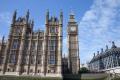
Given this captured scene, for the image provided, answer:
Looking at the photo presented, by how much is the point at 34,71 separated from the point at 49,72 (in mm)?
5931

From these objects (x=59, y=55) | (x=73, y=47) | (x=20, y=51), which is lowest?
(x=59, y=55)

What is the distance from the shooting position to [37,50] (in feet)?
222

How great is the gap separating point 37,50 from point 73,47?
15.6 metres

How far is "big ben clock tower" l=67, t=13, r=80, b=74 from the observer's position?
68688 millimetres

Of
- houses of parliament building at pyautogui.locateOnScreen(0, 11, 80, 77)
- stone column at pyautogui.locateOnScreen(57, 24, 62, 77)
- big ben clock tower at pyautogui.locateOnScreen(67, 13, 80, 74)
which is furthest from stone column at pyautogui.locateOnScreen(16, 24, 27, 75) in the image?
big ben clock tower at pyautogui.locateOnScreen(67, 13, 80, 74)

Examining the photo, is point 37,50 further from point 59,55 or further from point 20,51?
point 59,55

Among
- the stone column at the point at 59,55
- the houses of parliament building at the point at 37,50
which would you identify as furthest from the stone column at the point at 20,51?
the stone column at the point at 59,55

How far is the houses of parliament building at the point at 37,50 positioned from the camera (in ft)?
213

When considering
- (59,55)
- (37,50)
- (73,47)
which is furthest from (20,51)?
(73,47)

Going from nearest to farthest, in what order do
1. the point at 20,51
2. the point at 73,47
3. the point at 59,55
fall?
the point at 59,55
the point at 20,51
the point at 73,47

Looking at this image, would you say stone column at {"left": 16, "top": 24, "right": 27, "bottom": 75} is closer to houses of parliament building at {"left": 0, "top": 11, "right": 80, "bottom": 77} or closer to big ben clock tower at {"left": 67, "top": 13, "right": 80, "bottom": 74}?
houses of parliament building at {"left": 0, "top": 11, "right": 80, "bottom": 77}

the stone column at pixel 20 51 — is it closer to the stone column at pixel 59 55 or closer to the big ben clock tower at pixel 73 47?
the stone column at pixel 59 55

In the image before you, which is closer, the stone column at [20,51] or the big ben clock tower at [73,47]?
the stone column at [20,51]

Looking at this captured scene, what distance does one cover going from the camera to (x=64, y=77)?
6500cm
